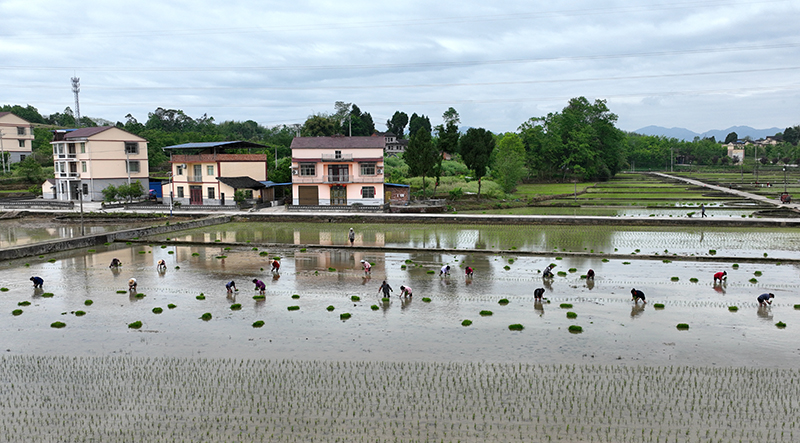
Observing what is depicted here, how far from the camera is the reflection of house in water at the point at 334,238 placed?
1467 inches

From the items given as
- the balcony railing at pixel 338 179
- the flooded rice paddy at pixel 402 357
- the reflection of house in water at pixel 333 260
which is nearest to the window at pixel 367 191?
the balcony railing at pixel 338 179

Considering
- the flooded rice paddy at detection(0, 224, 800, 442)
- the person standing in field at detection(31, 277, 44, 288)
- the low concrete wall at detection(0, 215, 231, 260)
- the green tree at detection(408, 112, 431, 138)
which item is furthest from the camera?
the green tree at detection(408, 112, 431, 138)

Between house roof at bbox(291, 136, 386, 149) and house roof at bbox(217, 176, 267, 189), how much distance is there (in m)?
5.68

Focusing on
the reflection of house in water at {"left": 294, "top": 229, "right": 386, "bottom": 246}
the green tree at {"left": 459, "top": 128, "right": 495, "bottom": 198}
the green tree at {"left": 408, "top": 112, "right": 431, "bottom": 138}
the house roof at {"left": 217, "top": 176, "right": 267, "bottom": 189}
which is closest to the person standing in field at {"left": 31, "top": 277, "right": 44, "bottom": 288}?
the reflection of house in water at {"left": 294, "top": 229, "right": 386, "bottom": 246}

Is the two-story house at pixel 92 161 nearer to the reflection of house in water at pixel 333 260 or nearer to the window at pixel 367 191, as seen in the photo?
the window at pixel 367 191

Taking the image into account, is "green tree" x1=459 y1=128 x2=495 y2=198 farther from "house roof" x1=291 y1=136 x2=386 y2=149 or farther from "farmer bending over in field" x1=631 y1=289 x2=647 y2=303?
"farmer bending over in field" x1=631 y1=289 x2=647 y2=303

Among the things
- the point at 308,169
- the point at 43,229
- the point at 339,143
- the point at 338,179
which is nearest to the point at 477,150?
the point at 339,143

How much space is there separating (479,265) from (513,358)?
44.1 feet

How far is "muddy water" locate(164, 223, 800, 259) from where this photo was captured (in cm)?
3359

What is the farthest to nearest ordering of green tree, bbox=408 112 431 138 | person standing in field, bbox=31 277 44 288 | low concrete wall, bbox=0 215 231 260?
1. green tree, bbox=408 112 431 138
2. low concrete wall, bbox=0 215 231 260
3. person standing in field, bbox=31 277 44 288

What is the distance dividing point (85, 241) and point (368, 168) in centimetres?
2834

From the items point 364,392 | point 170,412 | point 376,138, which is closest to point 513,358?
point 364,392

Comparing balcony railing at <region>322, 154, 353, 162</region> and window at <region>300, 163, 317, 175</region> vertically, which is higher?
balcony railing at <region>322, 154, 353, 162</region>

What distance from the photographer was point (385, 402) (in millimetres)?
13602
